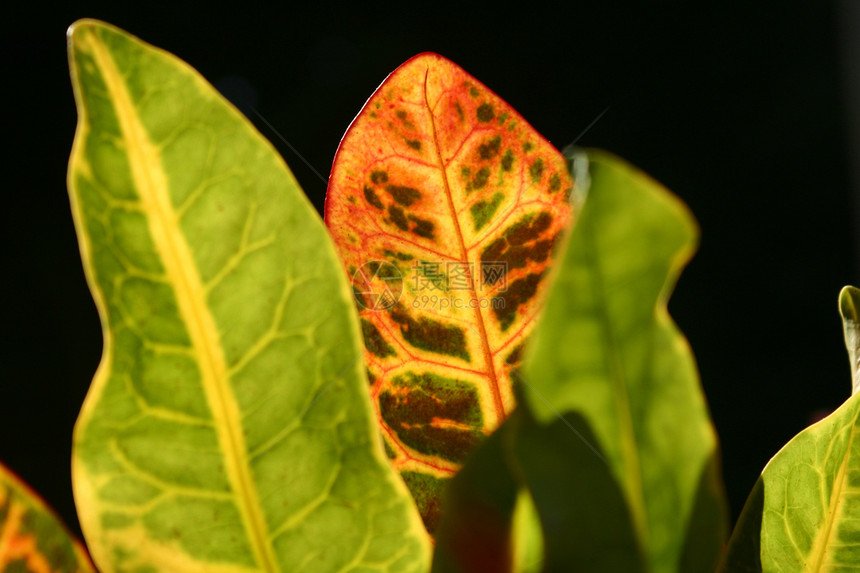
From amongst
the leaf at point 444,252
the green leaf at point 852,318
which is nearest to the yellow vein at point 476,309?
the leaf at point 444,252

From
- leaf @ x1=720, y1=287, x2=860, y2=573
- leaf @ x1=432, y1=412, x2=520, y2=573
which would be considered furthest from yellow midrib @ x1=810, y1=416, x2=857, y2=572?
leaf @ x1=432, y1=412, x2=520, y2=573

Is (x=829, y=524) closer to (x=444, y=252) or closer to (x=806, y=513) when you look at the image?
(x=806, y=513)

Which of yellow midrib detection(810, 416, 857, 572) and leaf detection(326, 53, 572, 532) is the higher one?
leaf detection(326, 53, 572, 532)

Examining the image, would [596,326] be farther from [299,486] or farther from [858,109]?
[858,109]

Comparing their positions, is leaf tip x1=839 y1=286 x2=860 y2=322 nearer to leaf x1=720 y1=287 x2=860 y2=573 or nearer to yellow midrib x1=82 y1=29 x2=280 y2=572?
leaf x1=720 y1=287 x2=860 y2=573

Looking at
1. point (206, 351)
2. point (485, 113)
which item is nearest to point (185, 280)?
point (206, 351)

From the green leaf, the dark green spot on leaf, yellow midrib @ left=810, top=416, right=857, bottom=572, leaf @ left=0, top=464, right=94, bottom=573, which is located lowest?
yellow midrib @ left=810, top=416, right=857, bottom=572

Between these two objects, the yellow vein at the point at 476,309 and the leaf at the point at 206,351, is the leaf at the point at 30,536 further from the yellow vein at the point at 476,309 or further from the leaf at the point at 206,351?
the yellow vein at the point at 476,309
